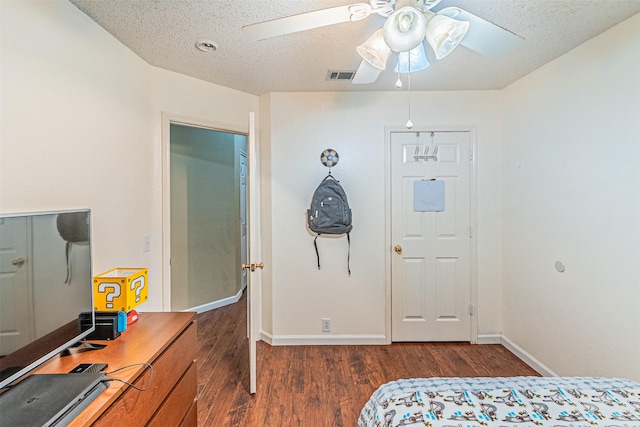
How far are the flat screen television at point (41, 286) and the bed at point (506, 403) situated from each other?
48.7 inches

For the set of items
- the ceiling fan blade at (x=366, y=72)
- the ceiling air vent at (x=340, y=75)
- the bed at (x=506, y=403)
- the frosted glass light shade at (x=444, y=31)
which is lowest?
the bed at (x=506, y=403)

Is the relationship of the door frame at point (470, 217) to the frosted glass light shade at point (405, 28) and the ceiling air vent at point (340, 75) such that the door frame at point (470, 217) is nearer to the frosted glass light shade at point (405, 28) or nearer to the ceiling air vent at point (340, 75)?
the ceiling air vent at point (340, 75)

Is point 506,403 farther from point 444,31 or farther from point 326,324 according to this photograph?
point 326,324

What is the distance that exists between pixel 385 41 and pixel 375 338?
244cm

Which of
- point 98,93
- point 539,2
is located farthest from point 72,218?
point 539,2

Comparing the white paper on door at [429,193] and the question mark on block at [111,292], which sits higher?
the white paper on door at [429,193]

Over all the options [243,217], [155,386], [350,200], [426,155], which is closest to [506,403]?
[155,386]

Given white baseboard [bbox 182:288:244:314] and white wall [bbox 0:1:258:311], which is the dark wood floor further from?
white wall [bbox 0:1:258:311]

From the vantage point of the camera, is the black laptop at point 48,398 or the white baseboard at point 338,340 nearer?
the black laptop at point 48,398

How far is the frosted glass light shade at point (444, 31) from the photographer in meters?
1.17

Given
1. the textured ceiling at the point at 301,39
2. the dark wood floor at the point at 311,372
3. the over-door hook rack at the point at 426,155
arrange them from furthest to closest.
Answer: the over-door hook rack at the point at 426,155 → the dark wood floor at the point at 311,372 → the textured ceiling at the point at 301,39

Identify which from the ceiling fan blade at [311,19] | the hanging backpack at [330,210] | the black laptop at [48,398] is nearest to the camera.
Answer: the black laptop at [48,398]

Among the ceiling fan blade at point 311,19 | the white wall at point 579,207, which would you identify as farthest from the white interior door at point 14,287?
the white wall at point 579,207

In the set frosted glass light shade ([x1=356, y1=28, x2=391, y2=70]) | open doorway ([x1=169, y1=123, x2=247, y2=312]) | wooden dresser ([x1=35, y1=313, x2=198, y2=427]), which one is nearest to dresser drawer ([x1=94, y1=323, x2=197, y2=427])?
wooden dresser ([x1=35, y1=313, x2=198, y2=427])
